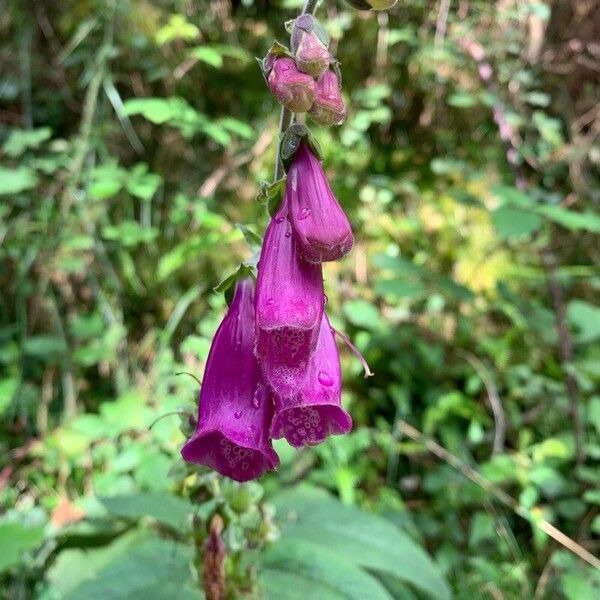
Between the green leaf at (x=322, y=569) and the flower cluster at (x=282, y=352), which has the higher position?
the flower cluster at (x=282, y=352)

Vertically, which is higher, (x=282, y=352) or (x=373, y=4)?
(x=373, y=4)

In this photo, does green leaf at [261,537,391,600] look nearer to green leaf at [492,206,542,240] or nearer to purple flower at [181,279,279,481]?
purple flower at [181,279,279,481]

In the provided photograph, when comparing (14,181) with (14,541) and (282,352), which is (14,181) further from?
(282,352)

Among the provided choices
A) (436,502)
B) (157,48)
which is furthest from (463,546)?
(157,48)

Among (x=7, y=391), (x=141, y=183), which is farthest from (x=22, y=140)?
(x=7, y=391)

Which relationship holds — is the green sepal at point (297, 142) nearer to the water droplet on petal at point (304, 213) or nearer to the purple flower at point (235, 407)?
the water droplet on petal at point (304, 213)

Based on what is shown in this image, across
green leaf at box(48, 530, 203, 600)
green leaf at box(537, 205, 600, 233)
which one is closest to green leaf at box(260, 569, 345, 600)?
green leaf at box(48, 530, 203, 600)

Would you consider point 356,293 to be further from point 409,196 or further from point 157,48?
point 157,48

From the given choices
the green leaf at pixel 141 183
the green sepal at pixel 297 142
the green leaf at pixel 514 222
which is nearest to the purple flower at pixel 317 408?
the green sepal at pixel 297 142
